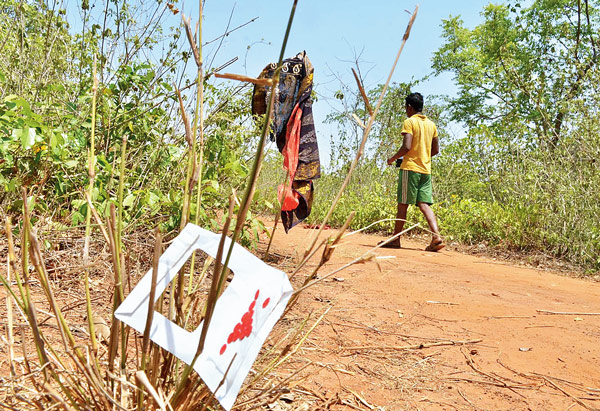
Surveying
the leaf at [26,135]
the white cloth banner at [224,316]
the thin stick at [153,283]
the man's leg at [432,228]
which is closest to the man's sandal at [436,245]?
the man's leg at [432,228]

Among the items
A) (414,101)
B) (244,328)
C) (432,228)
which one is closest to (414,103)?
(414,101)

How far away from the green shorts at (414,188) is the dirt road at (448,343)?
5.83 ft

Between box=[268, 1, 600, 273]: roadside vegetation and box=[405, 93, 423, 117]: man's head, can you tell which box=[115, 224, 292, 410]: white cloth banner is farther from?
box=[405, 93, 423, 117]: man's head

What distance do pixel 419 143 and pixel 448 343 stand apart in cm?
352

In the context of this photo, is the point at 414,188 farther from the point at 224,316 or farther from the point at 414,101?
the point at 224,316

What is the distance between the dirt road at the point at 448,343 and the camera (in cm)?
159

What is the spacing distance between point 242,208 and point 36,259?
32cm

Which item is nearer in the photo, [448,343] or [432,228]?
[448,343]

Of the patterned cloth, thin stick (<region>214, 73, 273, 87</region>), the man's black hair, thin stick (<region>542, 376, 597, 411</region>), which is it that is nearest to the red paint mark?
thin stick (<region>214, 73, 273, 87</region>)

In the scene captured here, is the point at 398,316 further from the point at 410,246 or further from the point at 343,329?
the point at 410,246

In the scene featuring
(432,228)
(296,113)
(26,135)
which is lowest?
(432,228)

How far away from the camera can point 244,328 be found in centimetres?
80

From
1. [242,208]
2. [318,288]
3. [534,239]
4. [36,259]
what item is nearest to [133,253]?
[318,288]

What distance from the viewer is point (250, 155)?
12.3 ft
